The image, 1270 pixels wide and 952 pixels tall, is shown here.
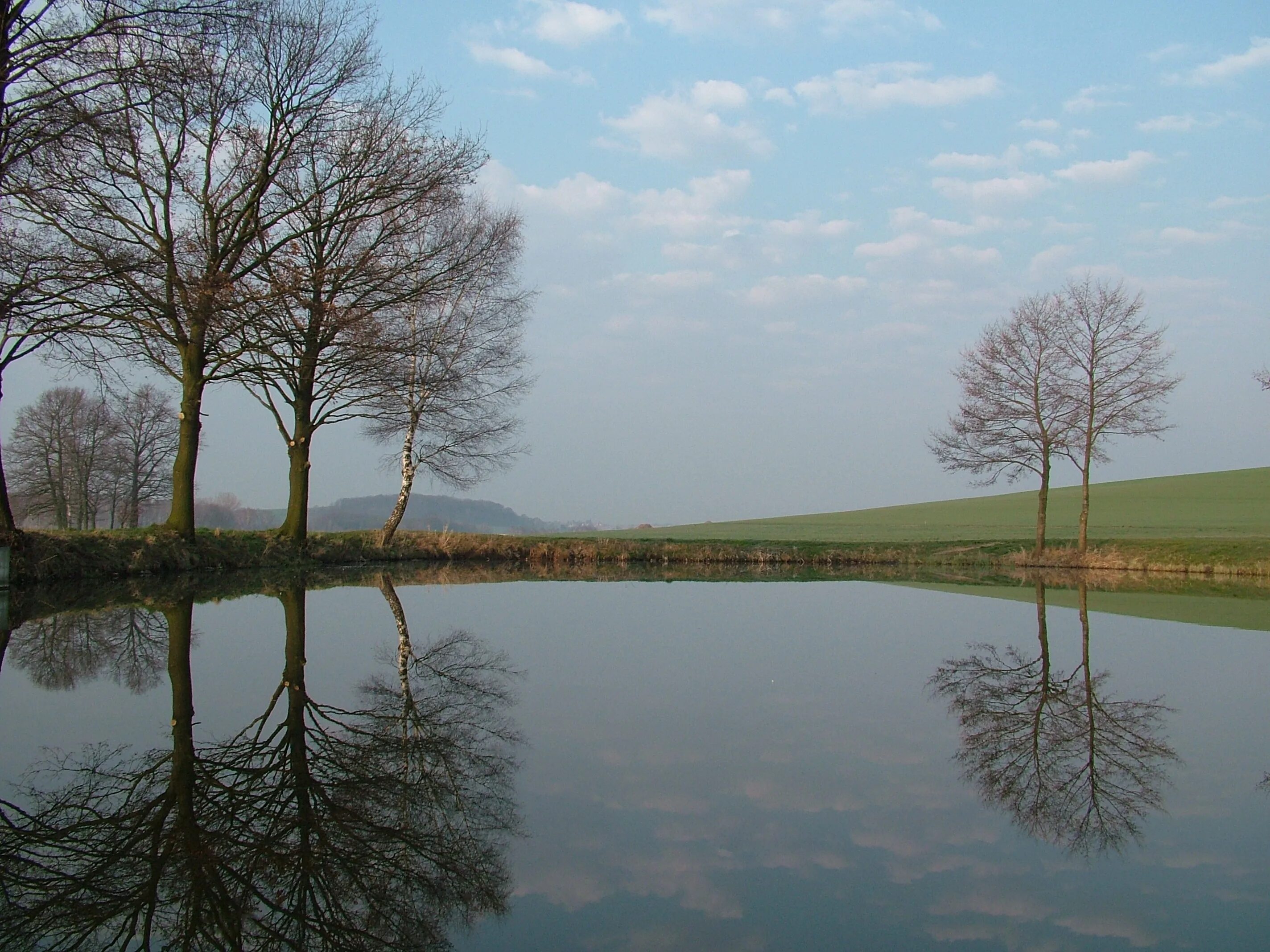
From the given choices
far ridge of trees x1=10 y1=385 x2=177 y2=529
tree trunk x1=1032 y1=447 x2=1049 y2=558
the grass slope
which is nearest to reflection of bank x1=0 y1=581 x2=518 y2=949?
the grass slope

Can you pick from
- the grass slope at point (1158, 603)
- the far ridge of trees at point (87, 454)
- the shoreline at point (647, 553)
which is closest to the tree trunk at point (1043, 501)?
the shoreline at point (647, 553)

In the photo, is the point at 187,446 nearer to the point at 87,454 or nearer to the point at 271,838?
the point at 271,838

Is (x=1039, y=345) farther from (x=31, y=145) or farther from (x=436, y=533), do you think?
(x=31, y=145)

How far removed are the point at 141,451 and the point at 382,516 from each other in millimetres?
11313

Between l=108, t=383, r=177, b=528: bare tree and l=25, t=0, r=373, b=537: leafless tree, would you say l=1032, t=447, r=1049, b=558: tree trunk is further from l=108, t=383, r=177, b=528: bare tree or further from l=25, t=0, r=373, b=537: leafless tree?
l=108, t=383, r=177, b=528: bare tree

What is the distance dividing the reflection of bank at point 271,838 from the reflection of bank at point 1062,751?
7.84ft

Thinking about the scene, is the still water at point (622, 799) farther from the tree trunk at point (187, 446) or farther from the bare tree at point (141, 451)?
the bare tree at point (141, 451)

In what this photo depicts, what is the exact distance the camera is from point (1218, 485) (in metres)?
51.9

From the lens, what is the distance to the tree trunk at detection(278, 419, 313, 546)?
72.3 ft

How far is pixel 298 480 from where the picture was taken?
22.1 m

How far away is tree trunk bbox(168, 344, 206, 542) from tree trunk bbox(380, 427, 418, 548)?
7.24 m

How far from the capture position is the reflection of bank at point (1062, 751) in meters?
4.16

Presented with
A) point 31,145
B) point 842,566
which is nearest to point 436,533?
point 842,566

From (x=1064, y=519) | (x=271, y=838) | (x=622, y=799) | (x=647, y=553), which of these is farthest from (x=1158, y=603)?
(x=1064, y=519)
